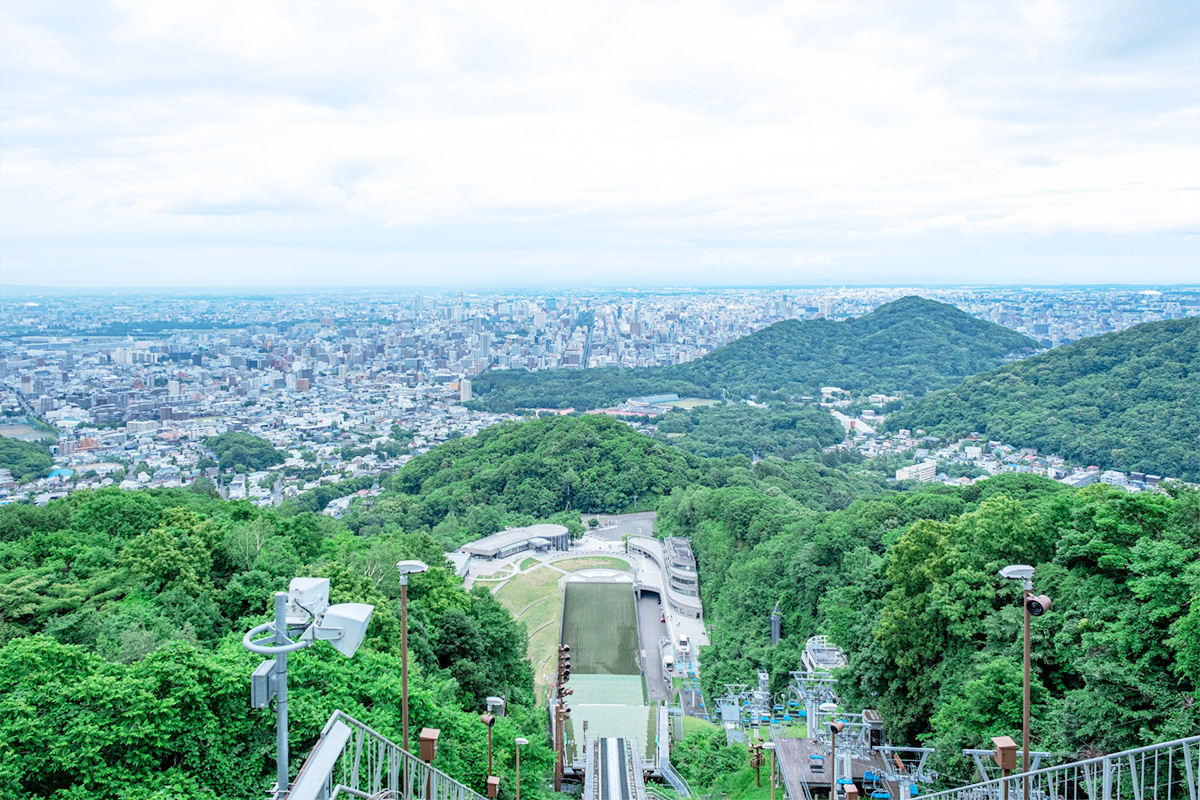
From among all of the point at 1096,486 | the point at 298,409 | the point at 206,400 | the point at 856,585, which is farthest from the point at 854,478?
the point at 206,400

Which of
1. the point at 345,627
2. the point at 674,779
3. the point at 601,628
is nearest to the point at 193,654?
the point at 345,627

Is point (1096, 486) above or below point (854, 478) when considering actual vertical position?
above

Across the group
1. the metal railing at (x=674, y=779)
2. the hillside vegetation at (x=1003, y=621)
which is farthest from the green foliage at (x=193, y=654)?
the hillside vegetation at (x=1003, y=621)

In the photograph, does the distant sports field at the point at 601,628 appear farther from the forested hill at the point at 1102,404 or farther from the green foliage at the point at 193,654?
the forested hill at the point at 1102,404

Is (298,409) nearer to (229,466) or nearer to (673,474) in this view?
(229,466)

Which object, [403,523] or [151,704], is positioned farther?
[403,523]

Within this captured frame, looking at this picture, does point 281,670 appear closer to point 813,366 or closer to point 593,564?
point 593,564

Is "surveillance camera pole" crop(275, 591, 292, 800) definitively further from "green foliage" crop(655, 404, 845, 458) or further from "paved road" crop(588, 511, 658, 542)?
"green foliage" crop(655, 404, 845, 458)
